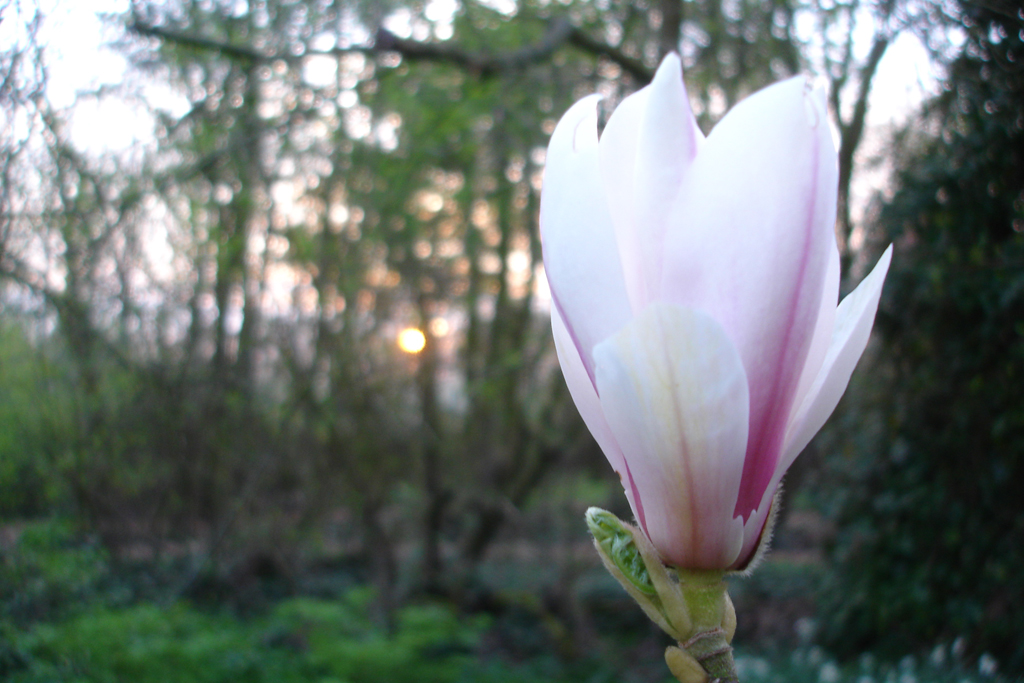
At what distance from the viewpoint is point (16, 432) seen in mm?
1298

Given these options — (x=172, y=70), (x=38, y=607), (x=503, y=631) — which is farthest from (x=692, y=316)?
(x=503, y=631)

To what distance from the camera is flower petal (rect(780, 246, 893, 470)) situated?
363mm

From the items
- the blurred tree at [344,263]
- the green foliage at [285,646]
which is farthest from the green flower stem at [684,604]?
the blurred tree at [344,263]

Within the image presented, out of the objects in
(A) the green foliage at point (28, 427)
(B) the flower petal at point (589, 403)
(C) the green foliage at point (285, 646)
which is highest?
(B) the flower petal at point (589, 403)

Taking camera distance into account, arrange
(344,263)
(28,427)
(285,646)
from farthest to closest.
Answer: (344,263)
(285,646)
(28,427)

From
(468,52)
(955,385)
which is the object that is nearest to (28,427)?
(468,52)

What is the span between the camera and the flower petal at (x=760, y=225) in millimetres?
343

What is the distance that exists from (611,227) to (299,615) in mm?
3805

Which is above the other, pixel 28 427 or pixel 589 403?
pixel 589 403

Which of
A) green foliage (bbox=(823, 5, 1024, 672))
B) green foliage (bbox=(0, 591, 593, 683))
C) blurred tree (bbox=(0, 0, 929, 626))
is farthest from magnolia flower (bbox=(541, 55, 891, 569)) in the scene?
green foliage (bbox=(823, 5, 1024, 672))

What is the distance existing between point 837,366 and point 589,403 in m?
0.13

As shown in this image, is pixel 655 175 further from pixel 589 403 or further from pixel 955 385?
pixel 955 385

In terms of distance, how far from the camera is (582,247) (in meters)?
0.36

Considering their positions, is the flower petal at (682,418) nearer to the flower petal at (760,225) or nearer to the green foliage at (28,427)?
the flower petal at (760,225)
